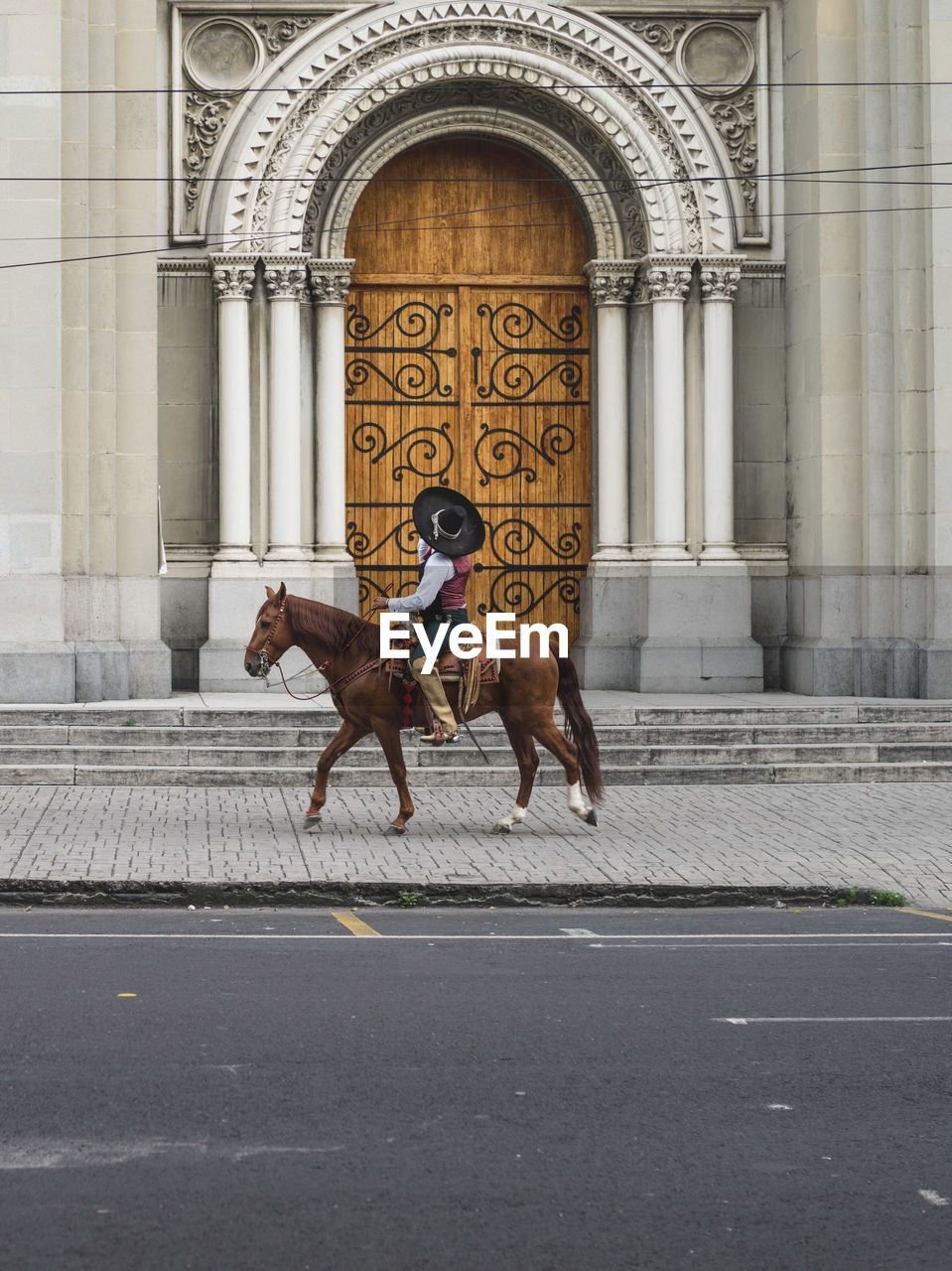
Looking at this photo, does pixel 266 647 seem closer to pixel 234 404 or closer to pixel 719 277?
pixel 234 404

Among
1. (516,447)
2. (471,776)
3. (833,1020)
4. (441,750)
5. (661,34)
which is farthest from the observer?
(516,447)

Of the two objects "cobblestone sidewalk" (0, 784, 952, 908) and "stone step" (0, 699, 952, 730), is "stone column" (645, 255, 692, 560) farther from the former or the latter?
"cobblestone sidewalk" (0, 784, 952, 908)

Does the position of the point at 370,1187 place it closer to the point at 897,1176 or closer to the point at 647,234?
the point at 897,1176

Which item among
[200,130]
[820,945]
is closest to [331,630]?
[820,945]

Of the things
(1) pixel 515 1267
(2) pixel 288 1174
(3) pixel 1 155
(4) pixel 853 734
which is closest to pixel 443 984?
(2) pixel 288 1174

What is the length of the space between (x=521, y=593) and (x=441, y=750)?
578cm

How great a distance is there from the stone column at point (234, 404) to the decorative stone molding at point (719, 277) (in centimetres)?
520

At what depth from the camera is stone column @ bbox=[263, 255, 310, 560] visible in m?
19.2

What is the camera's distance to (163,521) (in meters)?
19.6

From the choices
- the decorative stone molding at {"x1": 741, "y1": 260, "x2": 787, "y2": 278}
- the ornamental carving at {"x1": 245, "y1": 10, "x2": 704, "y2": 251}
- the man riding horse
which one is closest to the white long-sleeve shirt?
the man riding horse

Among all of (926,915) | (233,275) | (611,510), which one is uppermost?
(233,275)

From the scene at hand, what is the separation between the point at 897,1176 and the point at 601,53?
1678 cm

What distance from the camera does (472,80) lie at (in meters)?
19.6

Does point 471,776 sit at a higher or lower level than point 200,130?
lower
